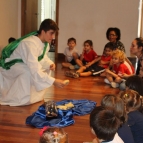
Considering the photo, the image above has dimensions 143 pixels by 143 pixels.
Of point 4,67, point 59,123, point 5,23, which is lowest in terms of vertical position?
point 59,123

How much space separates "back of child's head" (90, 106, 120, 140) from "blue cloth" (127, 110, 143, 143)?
468mm

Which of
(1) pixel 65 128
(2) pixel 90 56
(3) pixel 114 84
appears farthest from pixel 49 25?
(2) pixel 90 56

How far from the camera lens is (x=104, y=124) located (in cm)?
163

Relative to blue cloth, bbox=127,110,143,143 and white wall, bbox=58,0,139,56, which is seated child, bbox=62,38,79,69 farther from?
blue cloth, bbox=127,110,143,143

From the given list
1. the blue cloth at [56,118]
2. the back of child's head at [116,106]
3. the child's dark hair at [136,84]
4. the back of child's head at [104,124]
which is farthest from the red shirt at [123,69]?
the back of child's head at [104,124]

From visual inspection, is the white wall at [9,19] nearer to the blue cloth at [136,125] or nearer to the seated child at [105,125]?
the blue cloth at [136,125]

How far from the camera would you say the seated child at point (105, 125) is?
162cm

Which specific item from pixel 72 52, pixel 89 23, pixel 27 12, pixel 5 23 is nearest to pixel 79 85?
pixel 72 52

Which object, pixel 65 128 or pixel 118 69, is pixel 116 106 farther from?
pixel 118 69

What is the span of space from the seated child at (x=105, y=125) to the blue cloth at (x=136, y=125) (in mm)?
438

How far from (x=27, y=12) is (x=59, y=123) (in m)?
5.24

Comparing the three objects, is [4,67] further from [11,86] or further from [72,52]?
[72,52]

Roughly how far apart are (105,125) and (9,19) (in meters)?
5.58

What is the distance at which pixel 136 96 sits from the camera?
2.18 metres
